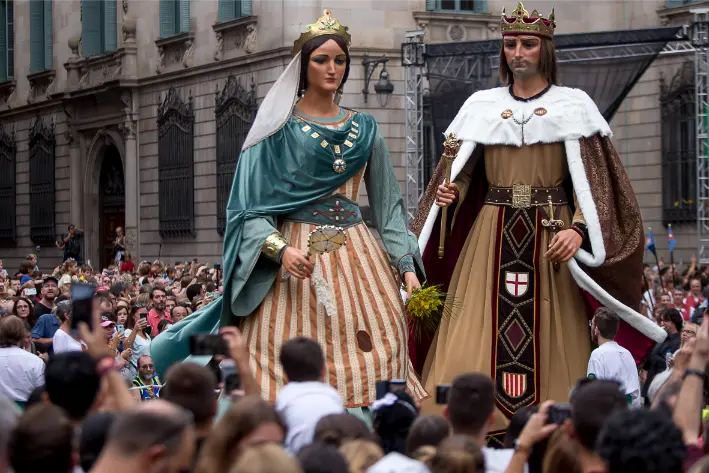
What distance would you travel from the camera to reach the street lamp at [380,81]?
72.5 feet

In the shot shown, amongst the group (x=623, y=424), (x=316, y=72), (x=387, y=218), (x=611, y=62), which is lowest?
Result: (x=623, y=424)

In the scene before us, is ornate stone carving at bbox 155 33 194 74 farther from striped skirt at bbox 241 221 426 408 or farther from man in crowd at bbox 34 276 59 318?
striped skirt at bbox 241 221 426 408

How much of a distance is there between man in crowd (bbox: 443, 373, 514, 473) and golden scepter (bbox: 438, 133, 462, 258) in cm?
268

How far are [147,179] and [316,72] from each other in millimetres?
21844

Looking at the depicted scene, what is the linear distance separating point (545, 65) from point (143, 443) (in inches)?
168

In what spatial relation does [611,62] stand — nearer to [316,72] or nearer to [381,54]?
[381,54]

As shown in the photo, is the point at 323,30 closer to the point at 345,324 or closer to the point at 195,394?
the point at 345,324

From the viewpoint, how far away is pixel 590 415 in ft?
13.4

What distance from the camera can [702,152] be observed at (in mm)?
18453

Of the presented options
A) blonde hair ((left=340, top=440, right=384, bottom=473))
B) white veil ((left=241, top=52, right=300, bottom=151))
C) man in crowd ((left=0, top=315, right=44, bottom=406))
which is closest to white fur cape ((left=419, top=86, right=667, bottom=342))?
white veil ((left=241, top=52, right=300, bottom=151))

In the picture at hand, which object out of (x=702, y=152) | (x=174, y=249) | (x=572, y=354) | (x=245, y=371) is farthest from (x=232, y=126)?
(x=245, y=371)

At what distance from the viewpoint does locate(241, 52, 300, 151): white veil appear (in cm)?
671

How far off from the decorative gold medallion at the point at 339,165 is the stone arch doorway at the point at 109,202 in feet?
77.7

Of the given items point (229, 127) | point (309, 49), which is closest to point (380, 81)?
point (229, 127)
